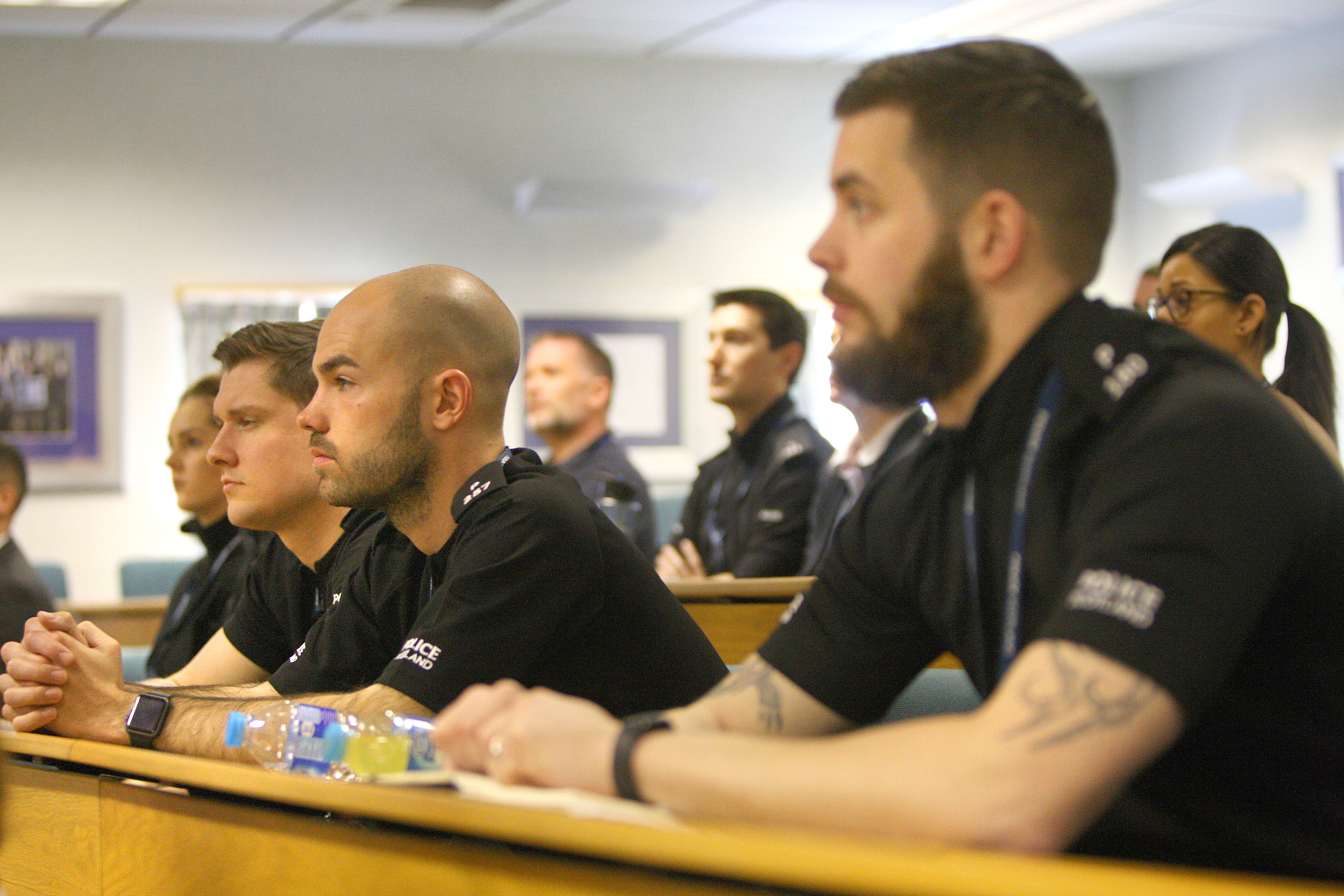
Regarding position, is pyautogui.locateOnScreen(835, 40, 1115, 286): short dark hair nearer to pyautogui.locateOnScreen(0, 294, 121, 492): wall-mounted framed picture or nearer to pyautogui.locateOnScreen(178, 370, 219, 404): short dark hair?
pyautogui.locateOnScreen(178, 370, 219, 404): short dark hair

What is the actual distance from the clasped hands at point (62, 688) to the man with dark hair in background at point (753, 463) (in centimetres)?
223

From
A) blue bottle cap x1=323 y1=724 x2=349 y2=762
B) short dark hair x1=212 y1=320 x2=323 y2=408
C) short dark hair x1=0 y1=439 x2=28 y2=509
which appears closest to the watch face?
blue bottle cap x1=323 y1=724 x2=349 y2=762

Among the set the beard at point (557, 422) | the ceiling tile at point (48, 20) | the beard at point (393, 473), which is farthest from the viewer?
the ceiling tile at point (48, 20)

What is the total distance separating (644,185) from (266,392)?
4377 mm

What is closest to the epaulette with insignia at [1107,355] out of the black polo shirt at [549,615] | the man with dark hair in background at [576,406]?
the black polo shirt at [549,615]

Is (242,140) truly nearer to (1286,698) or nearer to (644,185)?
(644,185)

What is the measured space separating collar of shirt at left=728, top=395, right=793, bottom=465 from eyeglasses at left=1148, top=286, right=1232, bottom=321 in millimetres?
1488

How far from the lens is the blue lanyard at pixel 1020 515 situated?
4.03 feet

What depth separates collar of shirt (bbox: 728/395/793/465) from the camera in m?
4.32

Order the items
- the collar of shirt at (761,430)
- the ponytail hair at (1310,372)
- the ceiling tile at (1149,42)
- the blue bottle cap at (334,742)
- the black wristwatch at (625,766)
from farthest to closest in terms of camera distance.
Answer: the ceiling tile at (1149,42) < the collar of shirt at (761,430) < the ponytail hair at (1310,372) < the blue bottle cap at (334,742) < the black wristwatch at (625,766)

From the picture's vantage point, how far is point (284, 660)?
8.67 ft

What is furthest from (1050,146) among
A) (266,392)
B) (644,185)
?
(644,185)

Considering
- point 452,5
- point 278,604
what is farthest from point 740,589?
point 452,5

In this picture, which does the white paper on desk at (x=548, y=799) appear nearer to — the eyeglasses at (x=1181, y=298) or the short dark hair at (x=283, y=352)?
the short dark hair at (x=283, y=352)
